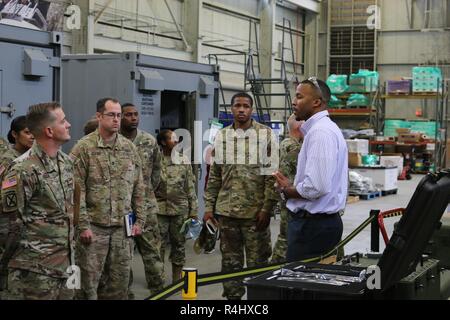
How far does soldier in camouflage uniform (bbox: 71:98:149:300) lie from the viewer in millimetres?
4844

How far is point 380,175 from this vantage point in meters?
15.3

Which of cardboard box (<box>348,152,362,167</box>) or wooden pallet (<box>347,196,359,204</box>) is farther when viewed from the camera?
cardboard box (<box>348,152,362,167</box>)

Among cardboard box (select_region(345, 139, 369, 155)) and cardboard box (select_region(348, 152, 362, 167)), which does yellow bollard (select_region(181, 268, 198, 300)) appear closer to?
cardboard box (select_region(348, 152, 362, 167))

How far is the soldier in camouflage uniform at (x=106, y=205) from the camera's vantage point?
484cm

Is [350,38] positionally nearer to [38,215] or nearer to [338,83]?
[338,83]

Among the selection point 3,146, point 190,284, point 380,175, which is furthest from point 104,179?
point 380,175

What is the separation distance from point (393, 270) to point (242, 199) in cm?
268

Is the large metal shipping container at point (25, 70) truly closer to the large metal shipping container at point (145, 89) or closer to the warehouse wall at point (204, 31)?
the large metal shipping container at point (145, 89)

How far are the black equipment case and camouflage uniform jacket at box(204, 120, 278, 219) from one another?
2.26 meters

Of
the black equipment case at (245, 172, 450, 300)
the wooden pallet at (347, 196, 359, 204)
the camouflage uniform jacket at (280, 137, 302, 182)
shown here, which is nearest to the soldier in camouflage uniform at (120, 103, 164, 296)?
the camouflage uniform jacket at (280, 137, 302, 182)

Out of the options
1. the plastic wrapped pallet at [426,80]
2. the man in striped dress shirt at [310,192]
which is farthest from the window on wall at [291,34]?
the man in striped dress shirt at [310,192]

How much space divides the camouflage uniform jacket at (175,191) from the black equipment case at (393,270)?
344 centimetres

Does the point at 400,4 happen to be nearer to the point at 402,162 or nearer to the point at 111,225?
the point at 402,162

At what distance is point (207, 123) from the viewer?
8906mm
